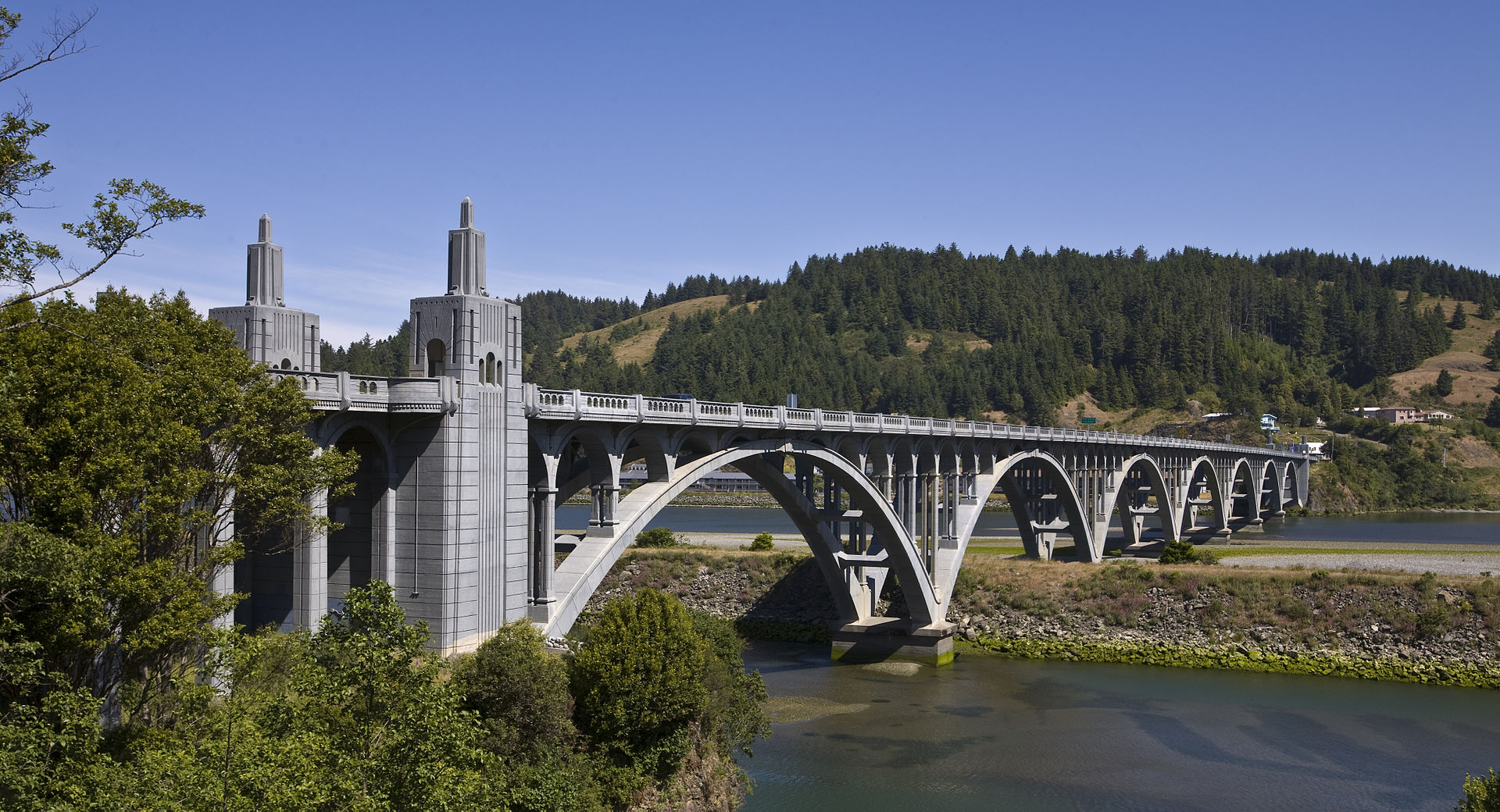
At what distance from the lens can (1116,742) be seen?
40.4m

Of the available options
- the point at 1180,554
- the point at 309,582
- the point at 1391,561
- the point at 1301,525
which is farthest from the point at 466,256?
the point at 1301,525

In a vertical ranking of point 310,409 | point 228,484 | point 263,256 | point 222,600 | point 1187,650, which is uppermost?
point 263,256

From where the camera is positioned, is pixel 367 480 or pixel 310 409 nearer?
pixel 310 409

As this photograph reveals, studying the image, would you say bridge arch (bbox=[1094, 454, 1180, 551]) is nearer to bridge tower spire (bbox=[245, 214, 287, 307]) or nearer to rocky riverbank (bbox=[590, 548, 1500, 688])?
rocky riverbank (bbox=[590, 548, 1500, 688])

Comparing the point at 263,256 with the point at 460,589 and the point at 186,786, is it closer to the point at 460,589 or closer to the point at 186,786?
the point at 460,589

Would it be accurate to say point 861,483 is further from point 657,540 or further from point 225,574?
point 225,574

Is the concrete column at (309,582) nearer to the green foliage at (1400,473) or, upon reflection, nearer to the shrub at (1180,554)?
the shrub at (1180,554)

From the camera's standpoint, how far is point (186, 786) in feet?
48.6

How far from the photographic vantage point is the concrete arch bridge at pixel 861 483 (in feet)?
103

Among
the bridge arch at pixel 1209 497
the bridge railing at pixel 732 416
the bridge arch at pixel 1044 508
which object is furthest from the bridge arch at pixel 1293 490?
the bridge railing at pixel 732 416

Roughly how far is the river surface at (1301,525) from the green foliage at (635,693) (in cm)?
6921

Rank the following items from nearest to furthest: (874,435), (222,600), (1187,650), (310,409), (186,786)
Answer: (186,786), (222,600), (310,409), (874,435), (1187,650)

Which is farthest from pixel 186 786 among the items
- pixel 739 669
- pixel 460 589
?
pixel 739 669

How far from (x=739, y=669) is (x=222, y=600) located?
17633 mm
